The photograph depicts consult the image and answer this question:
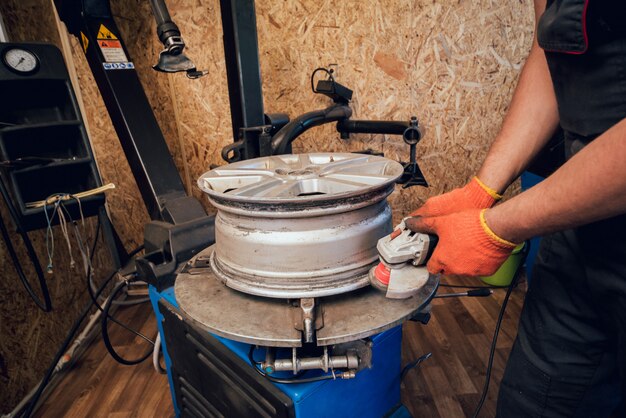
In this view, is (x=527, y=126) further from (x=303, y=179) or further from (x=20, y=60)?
(x=20, y=60)

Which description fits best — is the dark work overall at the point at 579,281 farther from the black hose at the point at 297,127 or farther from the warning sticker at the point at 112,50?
the warning sticker at the point at 112,50

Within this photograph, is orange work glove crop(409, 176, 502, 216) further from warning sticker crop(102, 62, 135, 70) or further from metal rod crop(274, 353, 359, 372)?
warning sticker crop(102, 62, 135, 70)

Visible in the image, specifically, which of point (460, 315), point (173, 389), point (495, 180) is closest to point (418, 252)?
point (495, 180)

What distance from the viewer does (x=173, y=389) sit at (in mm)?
1168

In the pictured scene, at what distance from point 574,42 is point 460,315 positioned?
1612 mm

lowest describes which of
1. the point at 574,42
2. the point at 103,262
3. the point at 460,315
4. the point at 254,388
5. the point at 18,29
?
the point at 460,315

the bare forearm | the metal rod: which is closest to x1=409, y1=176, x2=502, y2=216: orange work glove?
the bare forearm

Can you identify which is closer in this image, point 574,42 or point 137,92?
point 574,42

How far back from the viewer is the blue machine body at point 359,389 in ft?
2.35

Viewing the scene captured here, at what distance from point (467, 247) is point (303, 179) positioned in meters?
0.38

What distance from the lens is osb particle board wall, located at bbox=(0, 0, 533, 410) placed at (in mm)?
1973

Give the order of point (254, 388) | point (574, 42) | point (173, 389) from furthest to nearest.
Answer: point (173, 389) < point (254, 388) < point (574, 42)

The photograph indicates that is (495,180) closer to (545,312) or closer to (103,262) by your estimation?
(545,312)

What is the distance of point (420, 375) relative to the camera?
1.58 metres
